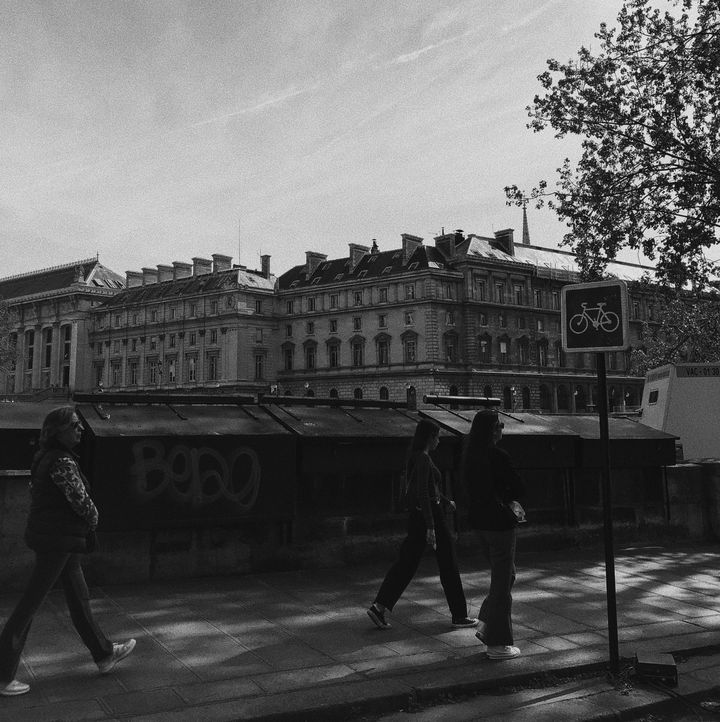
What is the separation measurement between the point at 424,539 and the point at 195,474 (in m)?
2.91

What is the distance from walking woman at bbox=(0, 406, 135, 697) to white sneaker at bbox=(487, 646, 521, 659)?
2.72 meters

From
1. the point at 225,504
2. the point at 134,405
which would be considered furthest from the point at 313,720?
the point at 134,405

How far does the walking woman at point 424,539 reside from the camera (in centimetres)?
649

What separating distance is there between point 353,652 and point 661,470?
7.95 metres

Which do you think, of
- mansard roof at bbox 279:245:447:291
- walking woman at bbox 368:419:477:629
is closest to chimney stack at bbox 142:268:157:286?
mansard roof at bbox 279:245:447:291

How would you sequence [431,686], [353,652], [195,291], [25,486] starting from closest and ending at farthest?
[431,686] < [353,652] < [25,486] < [195,291]

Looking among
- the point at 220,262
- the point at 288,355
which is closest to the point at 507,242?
the point at 288,355

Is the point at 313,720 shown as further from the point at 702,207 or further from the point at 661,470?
the point at 702,207

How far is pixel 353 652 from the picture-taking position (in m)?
5.68

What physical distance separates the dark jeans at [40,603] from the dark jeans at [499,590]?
110 inches

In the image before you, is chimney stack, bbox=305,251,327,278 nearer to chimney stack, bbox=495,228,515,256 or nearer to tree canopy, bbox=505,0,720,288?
chimney stack, bbox=495,228,515,256

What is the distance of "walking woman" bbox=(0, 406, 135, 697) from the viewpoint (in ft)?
15.9

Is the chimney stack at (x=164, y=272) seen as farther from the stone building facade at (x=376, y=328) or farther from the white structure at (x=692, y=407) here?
the white structure at (x=692, y=407)

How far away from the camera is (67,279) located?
12056cm
